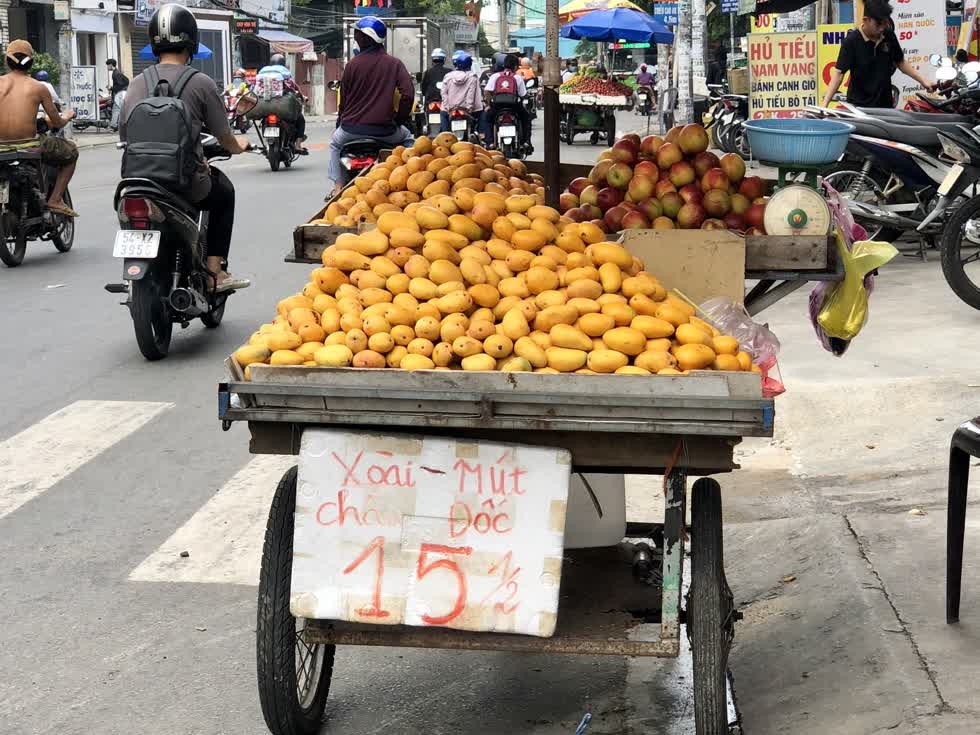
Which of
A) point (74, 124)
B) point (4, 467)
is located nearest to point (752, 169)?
point (4, 467)

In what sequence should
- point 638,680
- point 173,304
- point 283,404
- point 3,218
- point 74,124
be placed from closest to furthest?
point 283,404 < point 638,680 < point 173,304 < point 3,218 < point 74,124

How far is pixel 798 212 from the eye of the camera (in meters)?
4.30

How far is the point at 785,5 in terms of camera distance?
9.34m

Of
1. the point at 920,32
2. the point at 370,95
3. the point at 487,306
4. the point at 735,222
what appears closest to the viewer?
the point at 487,306

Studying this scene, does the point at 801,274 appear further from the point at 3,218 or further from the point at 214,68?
the point at 214,68

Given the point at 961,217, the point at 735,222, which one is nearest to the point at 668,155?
the point at 735,222

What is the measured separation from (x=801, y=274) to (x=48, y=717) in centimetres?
262

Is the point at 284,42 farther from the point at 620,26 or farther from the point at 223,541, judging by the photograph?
the point at 223,541

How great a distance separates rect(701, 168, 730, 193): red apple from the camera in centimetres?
472

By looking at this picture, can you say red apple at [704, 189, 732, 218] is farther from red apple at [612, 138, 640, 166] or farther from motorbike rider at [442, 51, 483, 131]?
motorbike rider at [442, 51, 483, 131]

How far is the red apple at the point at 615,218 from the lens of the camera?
4.66 metres

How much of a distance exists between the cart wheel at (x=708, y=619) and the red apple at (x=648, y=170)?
168 cm

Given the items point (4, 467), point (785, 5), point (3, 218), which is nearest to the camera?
point (4, 467)

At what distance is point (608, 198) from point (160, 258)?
3.69 metres
